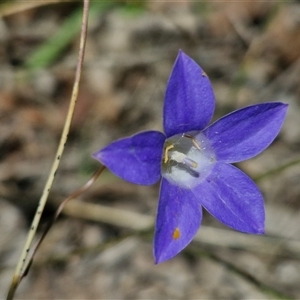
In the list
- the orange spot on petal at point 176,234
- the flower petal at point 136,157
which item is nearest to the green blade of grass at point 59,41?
the flower petal at point 136,157

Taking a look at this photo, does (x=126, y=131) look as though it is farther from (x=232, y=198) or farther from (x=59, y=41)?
(x=232, y=198)

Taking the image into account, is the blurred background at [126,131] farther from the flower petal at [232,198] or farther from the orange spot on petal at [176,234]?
the orange spot on petal at [176,234]

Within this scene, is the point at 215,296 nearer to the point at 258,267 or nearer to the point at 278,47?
the point at 258,267

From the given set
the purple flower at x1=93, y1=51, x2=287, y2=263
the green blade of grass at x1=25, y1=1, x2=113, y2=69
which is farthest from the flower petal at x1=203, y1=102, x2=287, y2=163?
the green blade of grass at x1=25, y1=1, x2=113, y2=69

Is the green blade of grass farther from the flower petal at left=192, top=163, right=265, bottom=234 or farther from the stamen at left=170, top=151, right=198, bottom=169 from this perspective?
the flower petal at left=192, top=163, right=265, bottom=234

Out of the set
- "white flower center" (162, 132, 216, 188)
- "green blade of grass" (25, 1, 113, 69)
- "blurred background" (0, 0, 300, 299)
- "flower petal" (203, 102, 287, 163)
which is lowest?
"blurred background" (0, 0, 300, 299)

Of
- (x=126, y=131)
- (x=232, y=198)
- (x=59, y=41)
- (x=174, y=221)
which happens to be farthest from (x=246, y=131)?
(x=59, y=41)

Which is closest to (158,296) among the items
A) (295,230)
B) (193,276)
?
(193,276)
